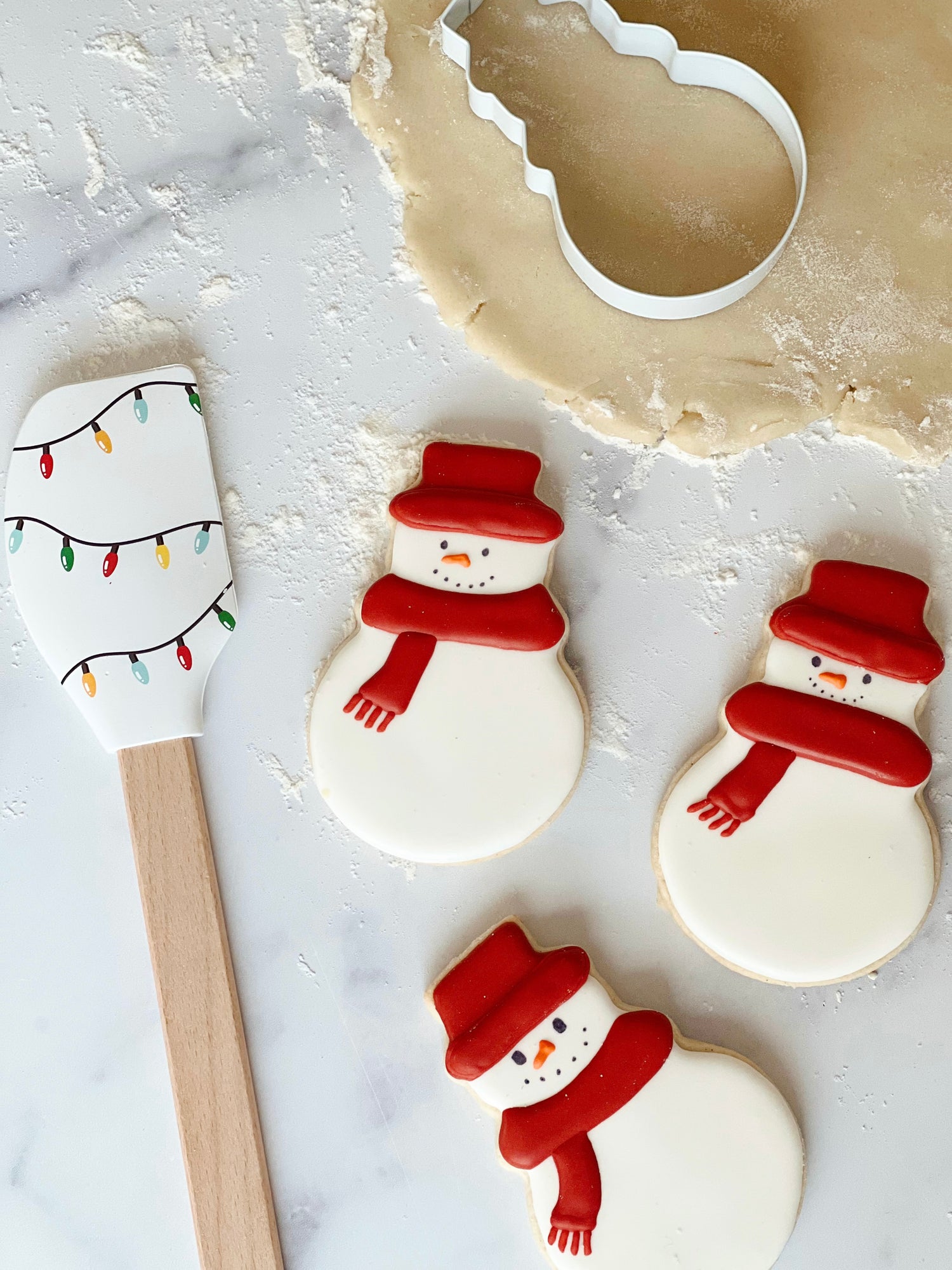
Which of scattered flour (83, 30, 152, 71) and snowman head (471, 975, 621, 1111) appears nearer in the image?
snowman head (471, 975, 621, 1111)

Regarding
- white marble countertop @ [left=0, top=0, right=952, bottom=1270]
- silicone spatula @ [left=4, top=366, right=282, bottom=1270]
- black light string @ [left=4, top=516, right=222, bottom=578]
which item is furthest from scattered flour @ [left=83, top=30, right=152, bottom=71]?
black light string @ [left=4, top=516, right=222, bottom=578]

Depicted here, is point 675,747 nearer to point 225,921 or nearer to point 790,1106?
point 790,1106

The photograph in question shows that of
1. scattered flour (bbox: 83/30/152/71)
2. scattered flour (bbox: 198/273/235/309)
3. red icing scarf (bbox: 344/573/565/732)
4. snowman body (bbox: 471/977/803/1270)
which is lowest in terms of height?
snowman body (bbox: 471/977/803/1270)

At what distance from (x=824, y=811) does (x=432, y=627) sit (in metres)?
0.43

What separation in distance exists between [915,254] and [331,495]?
2.11 feet

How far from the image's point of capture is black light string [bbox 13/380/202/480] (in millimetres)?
1002

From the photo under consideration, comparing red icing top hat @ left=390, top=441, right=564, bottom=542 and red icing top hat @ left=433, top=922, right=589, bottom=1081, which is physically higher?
red icing top hat @ left=390, top=441, right=564, bottom=542

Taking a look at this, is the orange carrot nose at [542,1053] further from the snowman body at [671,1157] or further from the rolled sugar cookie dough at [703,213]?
the rolled sugar cookie dough at [703,213]

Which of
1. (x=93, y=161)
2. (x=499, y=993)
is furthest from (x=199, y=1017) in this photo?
(x=93, y=161)

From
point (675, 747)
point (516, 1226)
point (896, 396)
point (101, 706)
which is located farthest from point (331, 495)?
point (516, 1226)

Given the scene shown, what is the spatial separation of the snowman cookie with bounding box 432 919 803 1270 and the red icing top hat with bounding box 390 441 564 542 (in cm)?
43

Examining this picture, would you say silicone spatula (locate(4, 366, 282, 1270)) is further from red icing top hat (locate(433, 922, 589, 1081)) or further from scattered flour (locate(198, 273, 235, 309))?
red icing top hat (locate(433, 922, 589, 1081))

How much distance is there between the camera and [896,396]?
958 mm

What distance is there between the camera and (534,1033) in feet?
3.07
